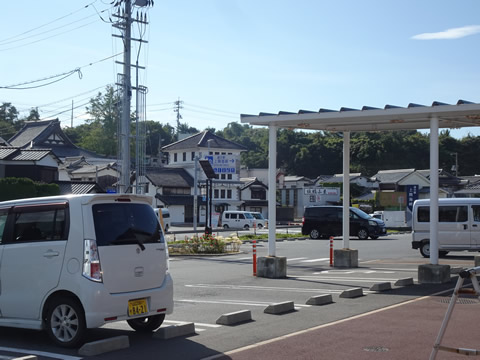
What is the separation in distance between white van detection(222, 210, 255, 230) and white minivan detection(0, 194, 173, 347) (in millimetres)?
43054

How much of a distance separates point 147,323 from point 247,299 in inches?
152

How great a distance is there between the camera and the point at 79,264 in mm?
7242

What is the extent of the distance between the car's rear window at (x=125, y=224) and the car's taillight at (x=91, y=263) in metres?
0.11

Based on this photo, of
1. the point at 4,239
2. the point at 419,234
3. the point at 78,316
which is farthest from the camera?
the point at 419,234

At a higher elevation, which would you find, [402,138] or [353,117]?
[402,138]

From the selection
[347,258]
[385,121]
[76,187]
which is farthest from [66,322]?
[76,187]

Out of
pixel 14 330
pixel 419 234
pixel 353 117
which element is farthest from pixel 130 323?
pixel 419 234

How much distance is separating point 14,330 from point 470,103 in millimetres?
10075

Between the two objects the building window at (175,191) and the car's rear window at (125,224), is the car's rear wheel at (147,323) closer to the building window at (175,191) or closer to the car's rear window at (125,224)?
the car's rear window at (125,224)

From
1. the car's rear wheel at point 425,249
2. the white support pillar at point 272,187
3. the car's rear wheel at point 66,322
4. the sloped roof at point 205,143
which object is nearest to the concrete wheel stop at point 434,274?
the white support pillar at point 272,187

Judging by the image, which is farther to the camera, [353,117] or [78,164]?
[78,164]

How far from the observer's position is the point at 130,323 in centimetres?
838

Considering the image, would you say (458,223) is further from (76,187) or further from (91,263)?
(76,187)

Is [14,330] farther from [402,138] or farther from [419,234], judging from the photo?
[402,138]
